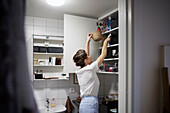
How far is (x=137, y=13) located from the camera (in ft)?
3.67

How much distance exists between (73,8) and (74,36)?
0.51 meters

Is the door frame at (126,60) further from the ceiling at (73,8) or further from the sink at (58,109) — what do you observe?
the sink at (58,109)

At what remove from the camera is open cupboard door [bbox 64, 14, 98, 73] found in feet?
8.80

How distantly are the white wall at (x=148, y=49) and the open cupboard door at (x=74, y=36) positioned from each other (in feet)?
5.51

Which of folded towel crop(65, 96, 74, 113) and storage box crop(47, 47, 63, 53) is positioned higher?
storage box crop(47, 47, 63, 53)

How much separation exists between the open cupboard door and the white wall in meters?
1.68

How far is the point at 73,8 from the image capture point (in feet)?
8.18

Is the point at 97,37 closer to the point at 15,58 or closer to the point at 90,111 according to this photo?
the point at 90,111

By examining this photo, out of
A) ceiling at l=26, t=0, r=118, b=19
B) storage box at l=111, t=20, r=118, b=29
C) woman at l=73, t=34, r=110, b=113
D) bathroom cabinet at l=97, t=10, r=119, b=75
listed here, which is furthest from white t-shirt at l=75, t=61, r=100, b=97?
ceiling at l=26, t=0, r=118, b=19

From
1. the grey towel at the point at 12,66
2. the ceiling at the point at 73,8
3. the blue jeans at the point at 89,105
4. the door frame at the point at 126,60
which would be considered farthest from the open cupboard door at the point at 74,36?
the grey towel at the point at 12,66

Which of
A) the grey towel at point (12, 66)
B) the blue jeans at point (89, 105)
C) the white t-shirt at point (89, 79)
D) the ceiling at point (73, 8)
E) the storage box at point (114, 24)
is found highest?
the ceiling at point (73, 8)

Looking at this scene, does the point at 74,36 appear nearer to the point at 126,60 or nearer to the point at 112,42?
the point at 112,42

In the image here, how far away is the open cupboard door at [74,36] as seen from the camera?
268cm

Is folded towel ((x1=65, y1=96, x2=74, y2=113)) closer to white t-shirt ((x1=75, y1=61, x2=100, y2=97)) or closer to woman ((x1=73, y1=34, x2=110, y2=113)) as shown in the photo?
woman ((x1=73, y1=34, x2=110, y2=113))
